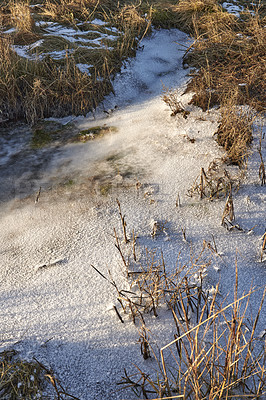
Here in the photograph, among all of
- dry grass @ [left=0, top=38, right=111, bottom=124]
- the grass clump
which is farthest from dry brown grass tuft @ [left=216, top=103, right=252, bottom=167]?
dry grass @ [left=0, top=38, right=111, bottom=124]

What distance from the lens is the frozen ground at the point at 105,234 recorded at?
183cm

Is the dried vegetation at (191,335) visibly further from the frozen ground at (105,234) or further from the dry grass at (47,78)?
the dry grass at (47,78)

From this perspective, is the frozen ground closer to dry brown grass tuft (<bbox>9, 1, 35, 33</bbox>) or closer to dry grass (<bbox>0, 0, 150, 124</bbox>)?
dry grass (<bbox>0, 0, 150, 124</bbox>)

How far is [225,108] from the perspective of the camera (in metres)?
3.43

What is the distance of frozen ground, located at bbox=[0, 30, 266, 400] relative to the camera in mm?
1829

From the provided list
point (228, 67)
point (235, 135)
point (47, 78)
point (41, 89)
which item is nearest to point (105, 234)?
point (235, 135)

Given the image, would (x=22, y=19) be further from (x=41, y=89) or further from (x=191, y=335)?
(x=191, y=335)

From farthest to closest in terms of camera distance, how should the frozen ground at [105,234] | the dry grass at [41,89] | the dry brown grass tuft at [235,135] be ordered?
the dry grass at [41,89]
the dry brown grass tuft at [235,135]
the frozen ground at [105,234]

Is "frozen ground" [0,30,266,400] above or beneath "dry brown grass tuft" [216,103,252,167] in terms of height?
beneath

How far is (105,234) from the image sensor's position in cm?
256

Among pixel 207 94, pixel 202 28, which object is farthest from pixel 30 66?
pixel 202 28

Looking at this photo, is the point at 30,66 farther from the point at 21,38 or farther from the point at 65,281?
the point at 65,281

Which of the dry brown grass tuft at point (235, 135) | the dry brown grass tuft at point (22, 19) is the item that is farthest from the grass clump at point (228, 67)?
the dry brown grass tuft at point (22, 19)

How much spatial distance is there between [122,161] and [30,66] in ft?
6.00
